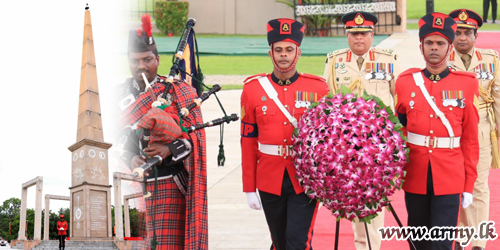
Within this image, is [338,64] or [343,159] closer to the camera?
[343,159]

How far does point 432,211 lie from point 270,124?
1.33 metres

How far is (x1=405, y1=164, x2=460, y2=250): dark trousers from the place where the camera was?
6.09 meters

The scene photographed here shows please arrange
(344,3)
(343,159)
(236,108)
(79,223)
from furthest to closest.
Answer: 1. (344,3)
2. (236,108)
3. (79,223)
4. (343,159)

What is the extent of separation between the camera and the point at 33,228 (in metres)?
5.95

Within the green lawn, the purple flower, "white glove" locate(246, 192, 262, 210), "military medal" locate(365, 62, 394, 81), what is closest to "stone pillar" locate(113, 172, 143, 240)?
"white glove" locate(246, 192, 262, 210)

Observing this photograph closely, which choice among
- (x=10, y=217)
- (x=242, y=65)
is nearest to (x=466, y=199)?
(x=10, y=217)

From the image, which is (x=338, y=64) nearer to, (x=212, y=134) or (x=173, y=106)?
(x=173, y=106)

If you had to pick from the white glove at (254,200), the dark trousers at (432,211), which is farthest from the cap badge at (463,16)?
the white glove at (254,200)

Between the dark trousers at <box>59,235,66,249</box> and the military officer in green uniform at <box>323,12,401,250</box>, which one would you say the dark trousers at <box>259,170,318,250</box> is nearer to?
the dark trousers at <box>59,235,66,249</box>

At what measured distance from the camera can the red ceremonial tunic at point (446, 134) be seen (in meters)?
6.20

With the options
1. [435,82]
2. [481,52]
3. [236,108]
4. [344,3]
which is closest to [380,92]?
[481,52]

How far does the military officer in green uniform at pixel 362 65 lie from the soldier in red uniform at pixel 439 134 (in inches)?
55.6

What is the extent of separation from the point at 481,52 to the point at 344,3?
25.4 metres

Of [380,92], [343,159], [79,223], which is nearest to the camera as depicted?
[343,159]
